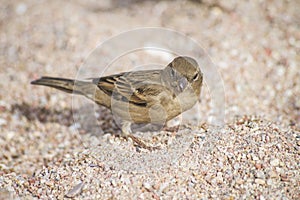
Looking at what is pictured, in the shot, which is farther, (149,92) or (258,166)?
(149,92)

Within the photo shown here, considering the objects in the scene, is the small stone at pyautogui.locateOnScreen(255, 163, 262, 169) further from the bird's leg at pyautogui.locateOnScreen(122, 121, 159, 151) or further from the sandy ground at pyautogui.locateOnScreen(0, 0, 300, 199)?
the bird's leg at pyautogui.locateOnScreen(122, 121, 159, 151)

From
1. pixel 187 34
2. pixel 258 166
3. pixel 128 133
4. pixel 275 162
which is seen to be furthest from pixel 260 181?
pixel 187 34

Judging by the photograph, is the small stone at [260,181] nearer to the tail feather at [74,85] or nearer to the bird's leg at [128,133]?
the bird's leg at [128,133]

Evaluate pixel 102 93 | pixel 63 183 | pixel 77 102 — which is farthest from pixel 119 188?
pixel 77 102

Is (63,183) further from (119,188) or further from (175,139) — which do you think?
(175,139)

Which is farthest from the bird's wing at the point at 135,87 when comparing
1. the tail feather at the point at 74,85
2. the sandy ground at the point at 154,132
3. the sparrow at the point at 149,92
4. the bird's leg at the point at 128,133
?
the sandy ground at the point at 154,132

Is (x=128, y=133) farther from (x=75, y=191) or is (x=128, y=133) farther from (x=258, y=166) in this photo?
(x=258, y=166)
